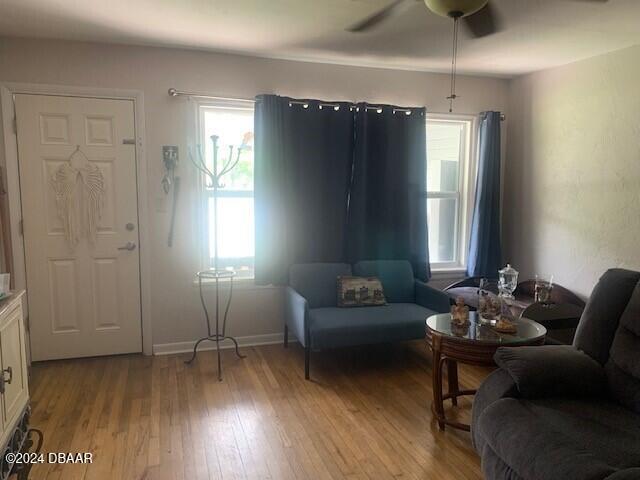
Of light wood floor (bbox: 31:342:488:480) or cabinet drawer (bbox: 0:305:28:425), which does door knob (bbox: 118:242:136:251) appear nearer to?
light wood floor (bbox: 31:342:488:480)

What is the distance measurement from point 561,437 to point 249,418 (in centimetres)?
171

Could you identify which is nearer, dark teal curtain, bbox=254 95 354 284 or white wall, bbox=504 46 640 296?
white wall, bbox=504 46 640 296

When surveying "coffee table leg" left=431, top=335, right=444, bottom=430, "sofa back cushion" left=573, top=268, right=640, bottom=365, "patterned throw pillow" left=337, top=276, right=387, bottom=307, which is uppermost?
"sofa back cushion" left=573, top=268, right=640, bottom=365

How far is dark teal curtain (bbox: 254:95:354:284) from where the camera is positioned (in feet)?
12.2

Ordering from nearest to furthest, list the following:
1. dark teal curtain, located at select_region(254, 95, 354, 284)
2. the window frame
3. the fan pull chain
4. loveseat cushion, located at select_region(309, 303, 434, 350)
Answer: the fan pull chain < loveseat cushion, located at select_region(309, 303, 434, 350) < dark teal curtain, located at select_region(254, 95, 354, 284) < the window frame

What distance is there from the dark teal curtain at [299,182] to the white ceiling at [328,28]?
49 cm

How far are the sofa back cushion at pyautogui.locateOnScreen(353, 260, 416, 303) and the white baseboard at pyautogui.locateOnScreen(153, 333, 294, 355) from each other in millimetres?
908

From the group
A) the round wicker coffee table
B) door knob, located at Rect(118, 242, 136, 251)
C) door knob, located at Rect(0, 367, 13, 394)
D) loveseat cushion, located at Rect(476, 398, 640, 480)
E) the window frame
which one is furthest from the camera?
the window frame

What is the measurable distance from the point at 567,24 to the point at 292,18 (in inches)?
68.5

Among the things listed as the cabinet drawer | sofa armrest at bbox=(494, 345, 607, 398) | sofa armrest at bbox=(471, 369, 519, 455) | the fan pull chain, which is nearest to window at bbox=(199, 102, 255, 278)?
the fan pull chain

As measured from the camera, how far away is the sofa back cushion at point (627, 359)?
1.97 m

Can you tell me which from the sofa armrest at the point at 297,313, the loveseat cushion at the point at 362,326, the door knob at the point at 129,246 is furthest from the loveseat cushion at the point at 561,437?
the door knob at the point at 129,246

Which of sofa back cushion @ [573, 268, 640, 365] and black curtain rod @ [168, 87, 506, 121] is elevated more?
black curtain rod @ [168, 87, 506, 121]

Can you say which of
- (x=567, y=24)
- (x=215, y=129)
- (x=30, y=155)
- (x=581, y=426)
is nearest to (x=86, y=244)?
(x=30, y=155)
